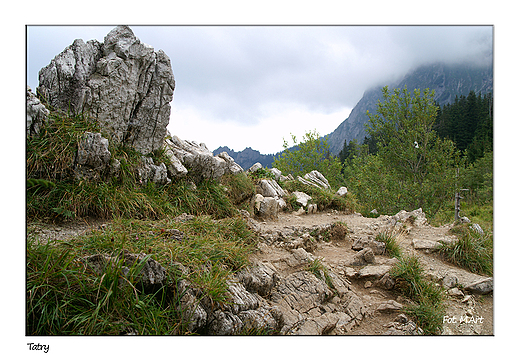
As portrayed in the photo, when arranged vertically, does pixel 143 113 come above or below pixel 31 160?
above

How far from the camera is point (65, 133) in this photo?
4129mm

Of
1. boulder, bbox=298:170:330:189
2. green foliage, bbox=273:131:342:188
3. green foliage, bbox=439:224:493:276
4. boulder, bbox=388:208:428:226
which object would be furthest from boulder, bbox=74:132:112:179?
green foliage, bbox=273:131:342:188

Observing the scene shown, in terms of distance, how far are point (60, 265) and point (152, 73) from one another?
14.3 ft

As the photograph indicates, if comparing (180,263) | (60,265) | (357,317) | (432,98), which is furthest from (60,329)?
(432,98)

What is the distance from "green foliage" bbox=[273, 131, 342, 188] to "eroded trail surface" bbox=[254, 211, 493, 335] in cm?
1402

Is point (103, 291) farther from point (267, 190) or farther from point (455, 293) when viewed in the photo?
point (267, 190)

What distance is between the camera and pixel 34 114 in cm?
396

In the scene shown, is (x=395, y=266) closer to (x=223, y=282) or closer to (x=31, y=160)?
(x=223, y=282)

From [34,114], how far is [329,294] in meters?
4.94

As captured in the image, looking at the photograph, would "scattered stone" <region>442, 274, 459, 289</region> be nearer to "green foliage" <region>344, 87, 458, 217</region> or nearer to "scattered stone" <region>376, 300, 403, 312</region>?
"scattered stone" <region>376, 300, 403, 312</region>

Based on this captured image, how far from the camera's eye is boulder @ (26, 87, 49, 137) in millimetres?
3909

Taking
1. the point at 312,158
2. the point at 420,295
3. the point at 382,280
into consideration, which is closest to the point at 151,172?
the point at 382,280

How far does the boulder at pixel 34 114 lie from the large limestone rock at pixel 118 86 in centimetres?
46

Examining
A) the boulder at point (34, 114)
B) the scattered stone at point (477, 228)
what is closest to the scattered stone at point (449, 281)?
the scattered stone at point (477, 228)
